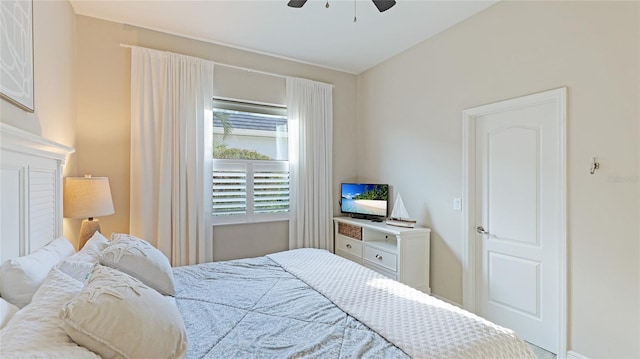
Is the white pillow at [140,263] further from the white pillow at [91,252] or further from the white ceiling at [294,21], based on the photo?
the white ceiling at [294,21]

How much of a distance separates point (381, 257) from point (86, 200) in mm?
2749

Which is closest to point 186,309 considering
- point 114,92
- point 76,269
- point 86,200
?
point 76,269

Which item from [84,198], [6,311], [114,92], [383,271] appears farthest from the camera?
[383,271]

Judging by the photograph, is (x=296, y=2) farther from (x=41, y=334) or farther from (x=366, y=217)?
(x=366, y=217)

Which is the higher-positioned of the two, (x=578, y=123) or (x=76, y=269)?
(x=578, y=123)

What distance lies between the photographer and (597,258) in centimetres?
199

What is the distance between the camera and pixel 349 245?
3762 millimetres

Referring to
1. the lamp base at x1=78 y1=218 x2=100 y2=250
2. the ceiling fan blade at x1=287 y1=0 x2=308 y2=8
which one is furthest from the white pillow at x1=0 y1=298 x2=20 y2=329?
the ceiling fan blade at x1=287 y1=0 x2=308 y2=8

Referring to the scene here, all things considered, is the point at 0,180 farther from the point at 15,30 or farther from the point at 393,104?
the point at 393,104

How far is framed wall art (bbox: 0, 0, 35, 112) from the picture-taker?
54.6 inches

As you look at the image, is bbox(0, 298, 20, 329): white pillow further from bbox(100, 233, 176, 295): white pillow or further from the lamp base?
the lamp base

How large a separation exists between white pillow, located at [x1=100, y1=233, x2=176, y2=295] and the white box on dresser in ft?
6.94

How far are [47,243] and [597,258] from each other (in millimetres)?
3579

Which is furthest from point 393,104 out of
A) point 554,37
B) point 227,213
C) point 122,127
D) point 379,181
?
point 122,127
